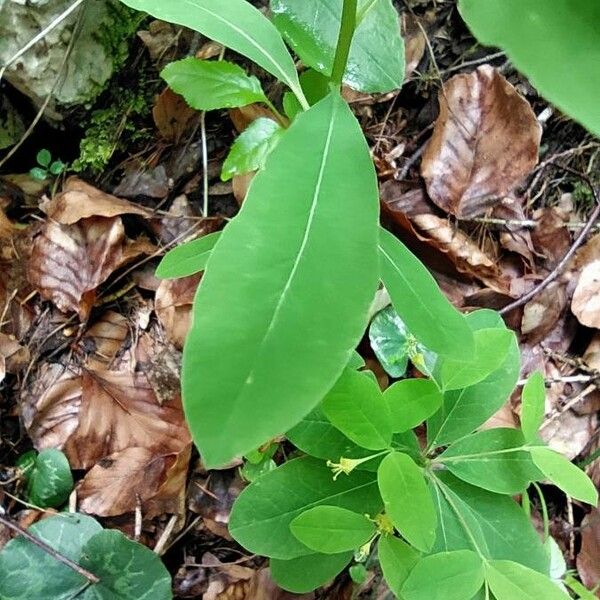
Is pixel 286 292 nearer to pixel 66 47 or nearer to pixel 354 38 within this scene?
pixel 354 38

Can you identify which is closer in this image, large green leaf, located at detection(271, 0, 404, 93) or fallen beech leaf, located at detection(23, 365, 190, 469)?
large green leaf, located at detection(271, 0, 404, 93)

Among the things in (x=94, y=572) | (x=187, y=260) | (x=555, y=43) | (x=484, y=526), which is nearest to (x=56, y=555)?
(x=94, y=572)

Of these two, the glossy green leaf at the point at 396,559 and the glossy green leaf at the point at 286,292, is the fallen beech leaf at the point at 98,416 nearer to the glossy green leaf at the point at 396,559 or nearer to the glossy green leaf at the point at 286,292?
the glossy green leaf at the point at 396,559

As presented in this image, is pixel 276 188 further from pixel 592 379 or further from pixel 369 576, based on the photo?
pixel 592 379

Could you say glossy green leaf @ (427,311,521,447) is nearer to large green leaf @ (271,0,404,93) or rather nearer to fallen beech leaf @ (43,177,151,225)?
large green leaf @ (271,0,404,93)

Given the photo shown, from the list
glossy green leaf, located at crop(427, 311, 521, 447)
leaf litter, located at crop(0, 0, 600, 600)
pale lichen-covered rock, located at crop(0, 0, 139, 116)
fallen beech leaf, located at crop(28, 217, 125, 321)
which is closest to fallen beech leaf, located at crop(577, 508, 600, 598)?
leaf litter, located at crop(0, 0, 600, 600)

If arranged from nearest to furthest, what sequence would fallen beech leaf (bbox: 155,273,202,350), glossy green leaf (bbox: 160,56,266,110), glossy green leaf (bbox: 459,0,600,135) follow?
glossy green leaf (bbox: 459,0,600,135) → glossy green leaf (bbox: 160,56,266,110) → fallen beech leaf (bbox: 155,273,202,350)

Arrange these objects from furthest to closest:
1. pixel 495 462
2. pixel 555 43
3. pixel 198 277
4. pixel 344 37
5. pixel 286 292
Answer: pixel 198 277, pixel 495 462, pixel 344 37, pixel 286 292, pixel 555 43
